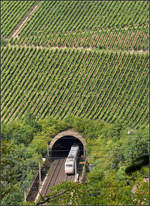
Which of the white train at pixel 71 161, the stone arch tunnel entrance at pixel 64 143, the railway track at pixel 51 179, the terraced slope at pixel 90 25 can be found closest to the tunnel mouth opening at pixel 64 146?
the stone arch tunnel entrance at pixel 64 143

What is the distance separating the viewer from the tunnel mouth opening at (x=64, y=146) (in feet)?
87.2

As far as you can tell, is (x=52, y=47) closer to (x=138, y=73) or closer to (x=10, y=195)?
(x=138, y=73)

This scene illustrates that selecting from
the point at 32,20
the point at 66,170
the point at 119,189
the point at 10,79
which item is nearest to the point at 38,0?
the point at 32,20

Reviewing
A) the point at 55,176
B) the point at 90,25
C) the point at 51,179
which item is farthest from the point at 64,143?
the point at 90,25

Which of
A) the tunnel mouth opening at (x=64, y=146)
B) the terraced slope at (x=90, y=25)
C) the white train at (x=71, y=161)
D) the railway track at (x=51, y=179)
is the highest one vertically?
the terraced slope at (x=90, y=25)

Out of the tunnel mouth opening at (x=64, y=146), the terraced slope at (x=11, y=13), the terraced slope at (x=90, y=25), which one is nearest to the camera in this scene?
the tunnel mouth opening at (x=64, y=146)

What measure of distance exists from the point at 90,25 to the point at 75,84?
7.11 metres

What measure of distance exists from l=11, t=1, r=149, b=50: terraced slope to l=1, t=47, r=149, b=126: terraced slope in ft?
3.81

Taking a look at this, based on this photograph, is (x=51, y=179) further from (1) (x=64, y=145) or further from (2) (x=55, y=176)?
(1) (x=64, y=145)

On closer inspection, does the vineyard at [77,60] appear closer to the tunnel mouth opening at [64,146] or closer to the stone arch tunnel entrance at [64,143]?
the tunnel mouth opening at [64,146]

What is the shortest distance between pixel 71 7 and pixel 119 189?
27779 mm

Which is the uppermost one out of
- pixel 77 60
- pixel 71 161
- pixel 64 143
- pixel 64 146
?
pixel 77 60

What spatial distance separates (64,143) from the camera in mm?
27406

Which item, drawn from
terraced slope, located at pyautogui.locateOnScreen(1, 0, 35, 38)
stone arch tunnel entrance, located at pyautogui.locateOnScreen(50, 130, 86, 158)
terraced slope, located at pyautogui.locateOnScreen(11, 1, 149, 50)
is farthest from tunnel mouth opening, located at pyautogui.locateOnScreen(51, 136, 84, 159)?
terraced slope, located at pyautogui.locateOnScreen(1, 0, 35, 38)
